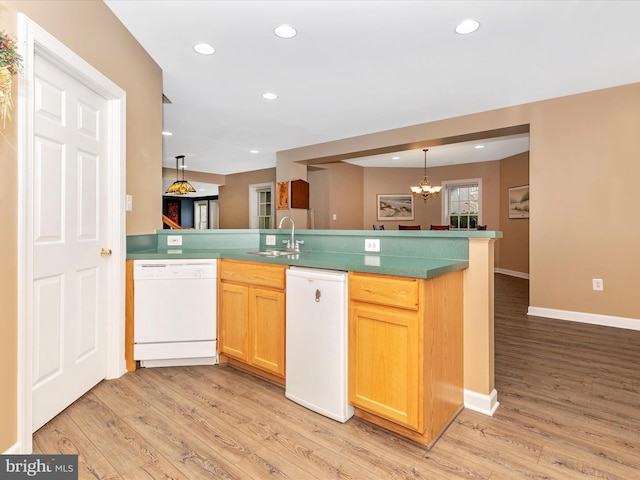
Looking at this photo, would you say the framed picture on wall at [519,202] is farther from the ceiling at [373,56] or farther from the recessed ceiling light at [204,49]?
the recessed ceiling light at [204,49]

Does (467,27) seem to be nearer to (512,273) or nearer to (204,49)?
(204,49)

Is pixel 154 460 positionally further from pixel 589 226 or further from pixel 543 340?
pixel 589 226

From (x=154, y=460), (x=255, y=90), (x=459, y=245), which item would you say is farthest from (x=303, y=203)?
(x=154, y=460)

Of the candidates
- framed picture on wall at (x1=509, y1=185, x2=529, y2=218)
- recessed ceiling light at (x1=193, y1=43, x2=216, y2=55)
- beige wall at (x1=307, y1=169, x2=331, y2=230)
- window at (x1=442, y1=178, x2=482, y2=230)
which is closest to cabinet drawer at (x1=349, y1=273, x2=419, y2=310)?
recessed ceiling light at (x1=193, y1=43, x2=216, y2=55)

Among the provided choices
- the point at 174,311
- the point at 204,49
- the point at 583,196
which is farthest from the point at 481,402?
the point at 204,49

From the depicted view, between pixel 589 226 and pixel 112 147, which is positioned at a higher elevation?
pixel 112 147

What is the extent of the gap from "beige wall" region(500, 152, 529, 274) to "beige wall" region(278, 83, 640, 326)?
3137mm

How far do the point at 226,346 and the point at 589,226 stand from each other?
4096mm

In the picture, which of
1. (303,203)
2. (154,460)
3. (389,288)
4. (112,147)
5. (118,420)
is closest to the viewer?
(154,460)

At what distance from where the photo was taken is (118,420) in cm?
189

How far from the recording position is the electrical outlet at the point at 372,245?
8.16ft

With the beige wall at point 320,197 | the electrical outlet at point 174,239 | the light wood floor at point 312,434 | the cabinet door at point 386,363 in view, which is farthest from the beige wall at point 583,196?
the beige wall at point 320,197

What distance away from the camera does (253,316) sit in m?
2.42

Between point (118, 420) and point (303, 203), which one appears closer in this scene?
point (118, 420)
